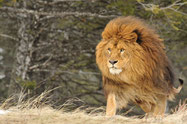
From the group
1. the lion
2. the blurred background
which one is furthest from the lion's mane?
the blurred background

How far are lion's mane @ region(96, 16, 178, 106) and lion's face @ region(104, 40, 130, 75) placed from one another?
0.11m

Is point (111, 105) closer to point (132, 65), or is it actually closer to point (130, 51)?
point (132, 65)

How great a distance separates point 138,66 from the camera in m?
6.51

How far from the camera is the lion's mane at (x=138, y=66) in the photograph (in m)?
6.54

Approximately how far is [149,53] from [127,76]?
23.2 inches

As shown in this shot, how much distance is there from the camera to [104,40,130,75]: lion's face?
628 centimetres

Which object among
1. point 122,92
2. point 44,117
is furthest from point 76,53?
point 44,117

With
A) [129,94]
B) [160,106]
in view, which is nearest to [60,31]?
[129,94]

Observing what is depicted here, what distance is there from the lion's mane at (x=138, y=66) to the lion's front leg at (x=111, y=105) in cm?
11

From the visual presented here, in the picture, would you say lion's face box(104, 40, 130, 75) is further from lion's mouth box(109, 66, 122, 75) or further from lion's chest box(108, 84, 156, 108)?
lion's chest box(108, 84, 156, 108)

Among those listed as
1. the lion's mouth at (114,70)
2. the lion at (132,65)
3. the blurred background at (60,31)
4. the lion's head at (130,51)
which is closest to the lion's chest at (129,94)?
the lion at (132,65)

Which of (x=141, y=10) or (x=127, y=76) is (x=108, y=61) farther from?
(x=141, y=10)

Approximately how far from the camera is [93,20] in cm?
1097

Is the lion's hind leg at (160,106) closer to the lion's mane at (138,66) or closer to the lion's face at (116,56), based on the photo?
the lion's mane at (138,66)
